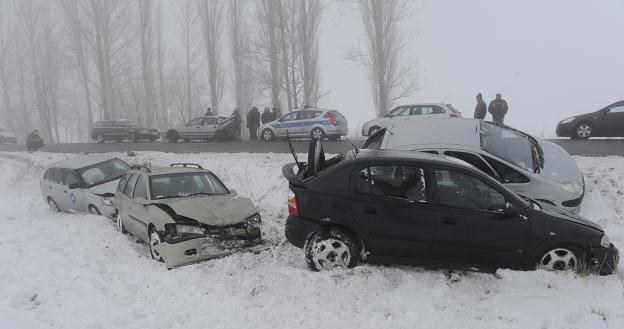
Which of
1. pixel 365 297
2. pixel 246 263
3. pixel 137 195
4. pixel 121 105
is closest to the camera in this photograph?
pixel 365 297

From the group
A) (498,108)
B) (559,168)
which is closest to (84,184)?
(559,168)

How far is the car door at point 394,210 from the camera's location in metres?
5.45

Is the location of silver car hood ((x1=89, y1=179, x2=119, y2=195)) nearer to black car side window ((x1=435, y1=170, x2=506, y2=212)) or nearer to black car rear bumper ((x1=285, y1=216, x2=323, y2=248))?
black car rear bumper ((x1=285, y1=216, x2=323, y2=248))

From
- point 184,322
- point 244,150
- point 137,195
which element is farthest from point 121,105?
point 184,322

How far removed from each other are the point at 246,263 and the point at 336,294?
1.62m

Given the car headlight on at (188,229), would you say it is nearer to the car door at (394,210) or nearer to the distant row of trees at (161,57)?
the car door at (394,210)

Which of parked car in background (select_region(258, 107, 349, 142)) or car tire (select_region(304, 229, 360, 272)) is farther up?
parked car in background (select_region(258, 107, 349, 142))

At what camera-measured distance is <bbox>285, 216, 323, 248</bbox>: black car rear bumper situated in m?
5.75

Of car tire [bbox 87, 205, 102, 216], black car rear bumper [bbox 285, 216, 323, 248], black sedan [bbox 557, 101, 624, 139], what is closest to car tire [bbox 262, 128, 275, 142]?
car tire [bbox 87, 205, 102, 216]

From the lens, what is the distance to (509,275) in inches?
206

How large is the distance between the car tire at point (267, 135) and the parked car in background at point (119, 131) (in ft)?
32.7

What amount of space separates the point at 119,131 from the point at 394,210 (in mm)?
25999

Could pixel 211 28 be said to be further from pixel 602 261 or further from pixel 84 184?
pixel 602 261

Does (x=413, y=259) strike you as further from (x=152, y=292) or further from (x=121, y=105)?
(x=121, y=105)
